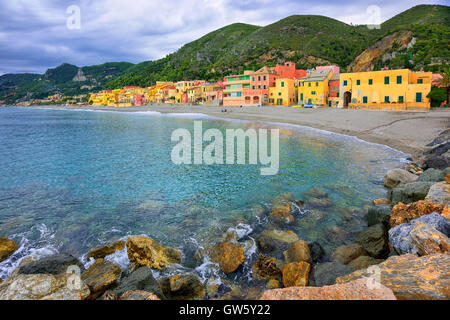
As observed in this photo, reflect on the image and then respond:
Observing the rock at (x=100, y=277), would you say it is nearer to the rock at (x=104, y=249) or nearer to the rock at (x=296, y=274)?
the rock at (x=104, y=249)

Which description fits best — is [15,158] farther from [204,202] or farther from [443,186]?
[443,186]

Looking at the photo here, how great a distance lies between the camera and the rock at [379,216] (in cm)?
936

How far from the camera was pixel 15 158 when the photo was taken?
986 inches

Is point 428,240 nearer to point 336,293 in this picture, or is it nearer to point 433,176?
point 336,293

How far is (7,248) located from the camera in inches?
364

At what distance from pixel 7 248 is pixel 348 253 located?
38.2 ft

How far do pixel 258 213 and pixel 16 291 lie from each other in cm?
861

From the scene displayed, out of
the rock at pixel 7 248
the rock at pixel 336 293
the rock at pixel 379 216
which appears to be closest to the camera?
the rock at pixel 336 293

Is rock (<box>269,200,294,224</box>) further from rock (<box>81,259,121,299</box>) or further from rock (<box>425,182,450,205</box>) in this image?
rock (<box>81,259,121,299</box>)

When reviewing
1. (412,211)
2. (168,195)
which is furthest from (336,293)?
(168,195)

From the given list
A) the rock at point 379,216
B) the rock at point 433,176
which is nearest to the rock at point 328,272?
the rock at point 379,216

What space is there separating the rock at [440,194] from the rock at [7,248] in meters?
14.3

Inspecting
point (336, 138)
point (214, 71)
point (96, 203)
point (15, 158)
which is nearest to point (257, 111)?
point (336, 138)

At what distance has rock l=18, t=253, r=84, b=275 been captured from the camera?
742 centimetres
